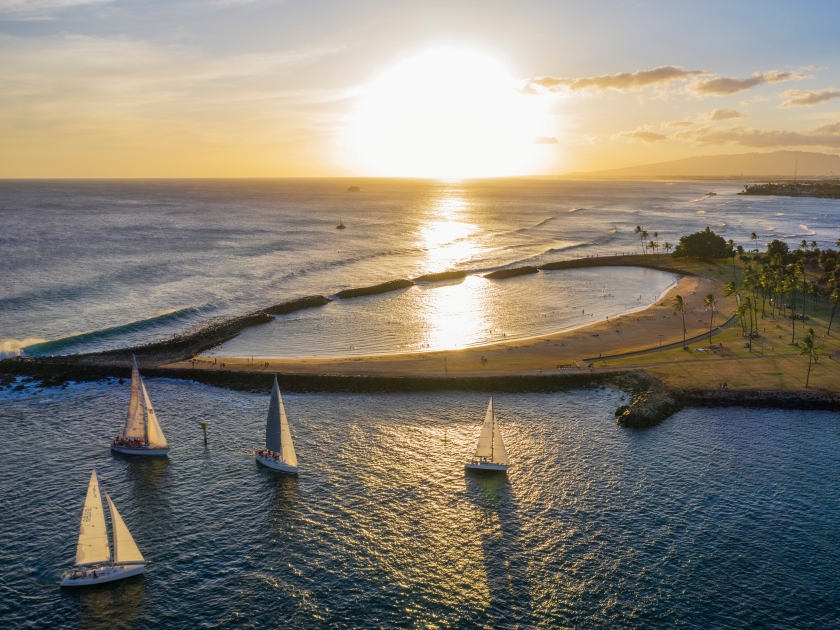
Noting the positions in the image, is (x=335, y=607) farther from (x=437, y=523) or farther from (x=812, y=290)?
(x=812, y=290)

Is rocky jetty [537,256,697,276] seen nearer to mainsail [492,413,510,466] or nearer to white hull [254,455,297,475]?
mainsail [492,413,510,466]

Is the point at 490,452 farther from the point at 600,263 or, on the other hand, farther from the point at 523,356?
the point at 600,263

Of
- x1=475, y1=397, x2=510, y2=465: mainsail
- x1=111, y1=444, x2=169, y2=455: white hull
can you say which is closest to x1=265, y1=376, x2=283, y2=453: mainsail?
x1=111, y1=444, x2=169, y2=455: white hull

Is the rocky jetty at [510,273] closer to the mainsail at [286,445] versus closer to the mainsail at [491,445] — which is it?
the mainsail at [491,445]

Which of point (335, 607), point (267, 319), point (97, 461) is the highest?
point (267, 319)

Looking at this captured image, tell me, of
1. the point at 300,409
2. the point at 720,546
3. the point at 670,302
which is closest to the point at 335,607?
the point at 720,546

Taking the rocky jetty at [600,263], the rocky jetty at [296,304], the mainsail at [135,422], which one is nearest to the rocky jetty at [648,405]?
the mainsail at [135,422]
